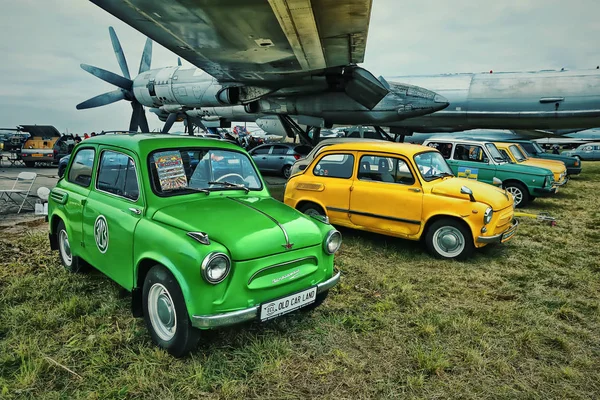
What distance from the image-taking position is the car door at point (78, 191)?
12.4ft

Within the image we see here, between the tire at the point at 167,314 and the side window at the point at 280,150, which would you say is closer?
the tire at the point at 167,314

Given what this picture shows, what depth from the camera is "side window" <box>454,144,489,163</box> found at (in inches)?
376

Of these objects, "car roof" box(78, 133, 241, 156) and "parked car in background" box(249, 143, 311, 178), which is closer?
"car roof" box(78, 133, 241, 156)

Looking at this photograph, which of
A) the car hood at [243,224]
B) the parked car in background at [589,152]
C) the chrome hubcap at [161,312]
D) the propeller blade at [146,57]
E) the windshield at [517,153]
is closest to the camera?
the car hood at [243,224]

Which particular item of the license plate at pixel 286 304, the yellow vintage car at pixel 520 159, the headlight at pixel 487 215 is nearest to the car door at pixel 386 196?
the headlight at pixel 487 215

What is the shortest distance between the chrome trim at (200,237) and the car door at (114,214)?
2.41 feet

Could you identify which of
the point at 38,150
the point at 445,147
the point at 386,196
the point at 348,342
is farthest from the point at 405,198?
the point at 38,150

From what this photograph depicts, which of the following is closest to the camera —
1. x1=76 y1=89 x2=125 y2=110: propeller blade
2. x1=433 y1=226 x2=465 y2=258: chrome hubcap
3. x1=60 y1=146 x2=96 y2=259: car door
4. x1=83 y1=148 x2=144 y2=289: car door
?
x1=83 y1=148 x2=144 y2=289: car door

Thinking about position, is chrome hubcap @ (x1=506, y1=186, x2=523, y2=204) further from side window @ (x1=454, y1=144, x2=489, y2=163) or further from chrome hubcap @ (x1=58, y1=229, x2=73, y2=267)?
chrome hubcap @ (x1=58, y1=229, x2=73, y2=267)

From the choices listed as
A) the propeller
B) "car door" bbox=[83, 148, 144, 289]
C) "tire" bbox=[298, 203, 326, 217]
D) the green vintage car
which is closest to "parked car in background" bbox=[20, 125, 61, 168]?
the propeller

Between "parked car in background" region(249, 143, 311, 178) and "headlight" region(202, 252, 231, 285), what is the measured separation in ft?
38.7

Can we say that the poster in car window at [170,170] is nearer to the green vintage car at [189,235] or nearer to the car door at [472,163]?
the green vintage car at [189,235]

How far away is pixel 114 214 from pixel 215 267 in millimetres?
1411

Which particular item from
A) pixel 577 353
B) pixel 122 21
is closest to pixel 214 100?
pixel 122 21
